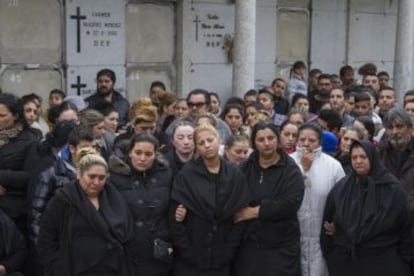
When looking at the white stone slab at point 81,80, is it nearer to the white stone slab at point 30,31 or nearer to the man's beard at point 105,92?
the white stone slab at point 30,31

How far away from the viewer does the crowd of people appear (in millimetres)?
4340

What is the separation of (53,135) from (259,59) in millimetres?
7160

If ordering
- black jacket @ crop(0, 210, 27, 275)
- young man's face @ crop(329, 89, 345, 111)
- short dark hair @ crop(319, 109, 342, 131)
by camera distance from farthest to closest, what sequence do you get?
young man's face @ crop(329, 89, 345, 111)
short dark hair @ crop(319, 109, 342, 131)
black jacket @ crop(0, 210, 27, 275)

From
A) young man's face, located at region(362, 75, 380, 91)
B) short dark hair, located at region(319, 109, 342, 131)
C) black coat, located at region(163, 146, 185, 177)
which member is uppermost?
young man's face, located at region(362, 75, 380, 91)

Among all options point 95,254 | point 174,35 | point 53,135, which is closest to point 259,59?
point 174,35

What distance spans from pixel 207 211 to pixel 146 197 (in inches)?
16.9

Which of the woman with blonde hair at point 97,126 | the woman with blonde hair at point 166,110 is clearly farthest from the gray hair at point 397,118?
the woman with blonde hair at point 166,110

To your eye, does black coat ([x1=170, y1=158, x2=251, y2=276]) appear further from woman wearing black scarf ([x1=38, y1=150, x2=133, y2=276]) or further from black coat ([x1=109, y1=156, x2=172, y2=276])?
woman wearing black scarf ([x1=38, y1=150, x2=133, y2=276])

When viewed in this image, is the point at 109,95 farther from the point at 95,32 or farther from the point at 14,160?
the point at 14,160

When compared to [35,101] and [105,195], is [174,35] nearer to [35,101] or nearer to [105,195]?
[35,101]

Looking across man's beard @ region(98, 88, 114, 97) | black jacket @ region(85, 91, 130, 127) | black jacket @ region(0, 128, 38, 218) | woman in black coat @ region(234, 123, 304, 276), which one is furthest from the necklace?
man's beard @ region(98, 88, 114, 97)

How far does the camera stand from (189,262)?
15.4 feet

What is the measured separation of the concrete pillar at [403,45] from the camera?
42.2ft

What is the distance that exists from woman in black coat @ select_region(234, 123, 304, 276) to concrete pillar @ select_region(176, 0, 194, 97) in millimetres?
5945
